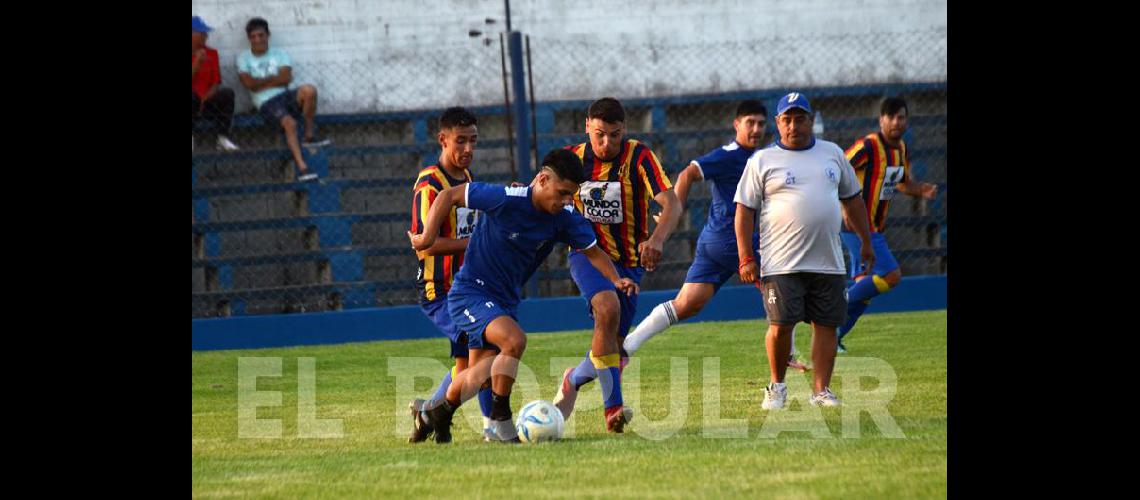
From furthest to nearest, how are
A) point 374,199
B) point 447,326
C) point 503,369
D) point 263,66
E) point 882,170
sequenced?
point 374,199
point 263,66
point 882,170
point 447,326
point 503,369

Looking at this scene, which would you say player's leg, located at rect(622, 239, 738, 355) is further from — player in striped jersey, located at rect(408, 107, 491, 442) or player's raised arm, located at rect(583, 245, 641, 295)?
player in striped jersey, located at rect(408, 107, 491, 442)

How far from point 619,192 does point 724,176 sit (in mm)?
1612

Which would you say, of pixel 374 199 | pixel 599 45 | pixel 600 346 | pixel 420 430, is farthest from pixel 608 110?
pixel 599 45

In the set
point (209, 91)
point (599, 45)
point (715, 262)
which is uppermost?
point (599, 45)

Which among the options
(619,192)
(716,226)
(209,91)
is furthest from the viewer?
(209,91)

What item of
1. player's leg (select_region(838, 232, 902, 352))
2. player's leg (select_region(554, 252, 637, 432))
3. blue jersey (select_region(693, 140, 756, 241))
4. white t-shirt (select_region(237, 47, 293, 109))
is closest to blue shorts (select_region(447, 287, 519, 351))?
player's leg (select_region(554, 252, 637, 432))

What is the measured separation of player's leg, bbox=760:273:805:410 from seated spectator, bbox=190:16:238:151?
28.9 ft

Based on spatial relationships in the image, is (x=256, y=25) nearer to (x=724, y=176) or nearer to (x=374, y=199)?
(x=374, y=199)

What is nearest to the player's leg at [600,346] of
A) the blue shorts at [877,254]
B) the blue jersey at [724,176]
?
the blue jersey at [724,176]

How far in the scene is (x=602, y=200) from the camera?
9.30 meters

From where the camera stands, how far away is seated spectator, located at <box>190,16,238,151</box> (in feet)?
52.6

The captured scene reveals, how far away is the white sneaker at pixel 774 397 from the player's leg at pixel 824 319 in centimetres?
20
